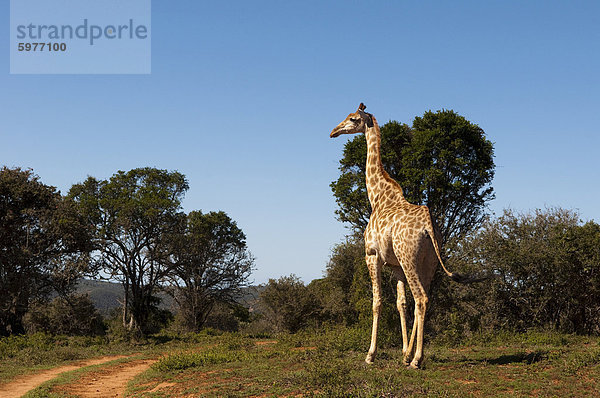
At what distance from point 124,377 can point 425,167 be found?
17210 mm

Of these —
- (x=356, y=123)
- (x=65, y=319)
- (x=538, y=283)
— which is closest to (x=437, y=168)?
(x=538, y=283)

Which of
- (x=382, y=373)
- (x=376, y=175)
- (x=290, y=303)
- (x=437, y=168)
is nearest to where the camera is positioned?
(x=382, y=373)

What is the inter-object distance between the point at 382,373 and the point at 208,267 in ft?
85.2

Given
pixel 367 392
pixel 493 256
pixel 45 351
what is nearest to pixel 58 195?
pixel 45 351

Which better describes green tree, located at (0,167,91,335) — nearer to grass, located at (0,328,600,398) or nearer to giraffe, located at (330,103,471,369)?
grass, located at (0,328,600,398)

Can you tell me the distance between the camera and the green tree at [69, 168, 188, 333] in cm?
2875

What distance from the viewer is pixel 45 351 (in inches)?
851

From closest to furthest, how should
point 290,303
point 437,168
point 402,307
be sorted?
point 402,307, point 437,168, point 290,303

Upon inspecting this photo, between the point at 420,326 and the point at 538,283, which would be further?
the point at 538,283

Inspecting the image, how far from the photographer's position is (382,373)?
10727 millimetres

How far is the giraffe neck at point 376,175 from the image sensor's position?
44.3 feet

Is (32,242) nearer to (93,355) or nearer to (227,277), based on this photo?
(93,355)

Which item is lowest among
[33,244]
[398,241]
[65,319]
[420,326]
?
[65,319]

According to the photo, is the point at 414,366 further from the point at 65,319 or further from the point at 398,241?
the point at 65,319
